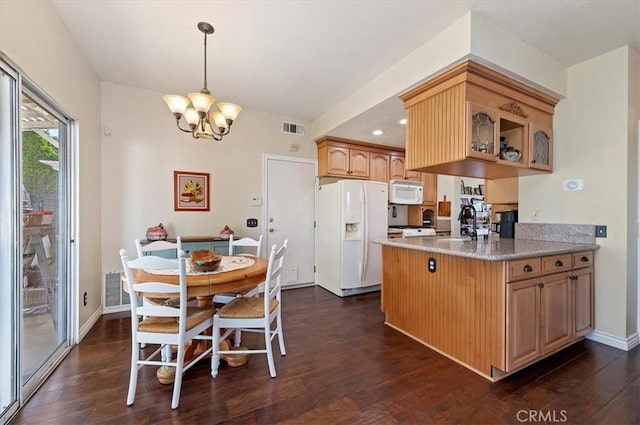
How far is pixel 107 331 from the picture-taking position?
274 centimetres

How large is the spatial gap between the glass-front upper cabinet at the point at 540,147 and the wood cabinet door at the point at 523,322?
1250 millimetres

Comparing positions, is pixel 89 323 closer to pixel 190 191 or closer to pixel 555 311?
pixel 190 191

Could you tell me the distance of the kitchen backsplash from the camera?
263 cm

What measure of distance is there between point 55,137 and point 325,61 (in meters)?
2.41

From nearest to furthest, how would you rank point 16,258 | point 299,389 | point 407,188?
point 16,258
point 299,389
point 407,188

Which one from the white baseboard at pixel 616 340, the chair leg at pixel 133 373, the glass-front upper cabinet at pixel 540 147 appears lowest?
the white baseboard at pixel 616 340

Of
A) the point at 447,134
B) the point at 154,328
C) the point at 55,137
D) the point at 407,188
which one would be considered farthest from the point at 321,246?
the point at 55,137

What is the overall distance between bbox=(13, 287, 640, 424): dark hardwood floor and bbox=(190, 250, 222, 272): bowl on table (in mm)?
754

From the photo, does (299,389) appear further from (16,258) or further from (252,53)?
(252,53)

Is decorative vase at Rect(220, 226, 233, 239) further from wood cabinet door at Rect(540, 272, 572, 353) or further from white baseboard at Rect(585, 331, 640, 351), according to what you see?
white baseboard at Rect(585, 331, 640, 351)

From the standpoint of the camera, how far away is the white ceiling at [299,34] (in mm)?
2035

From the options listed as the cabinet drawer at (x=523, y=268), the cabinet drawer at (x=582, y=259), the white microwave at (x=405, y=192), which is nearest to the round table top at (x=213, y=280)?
the cabinet drawer at (x=523, y=268)

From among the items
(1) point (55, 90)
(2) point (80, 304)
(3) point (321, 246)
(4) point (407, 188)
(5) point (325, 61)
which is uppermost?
(5) point (325, 61)

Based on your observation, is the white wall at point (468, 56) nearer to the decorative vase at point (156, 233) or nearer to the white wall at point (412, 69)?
the white wall at point (412, 69)
